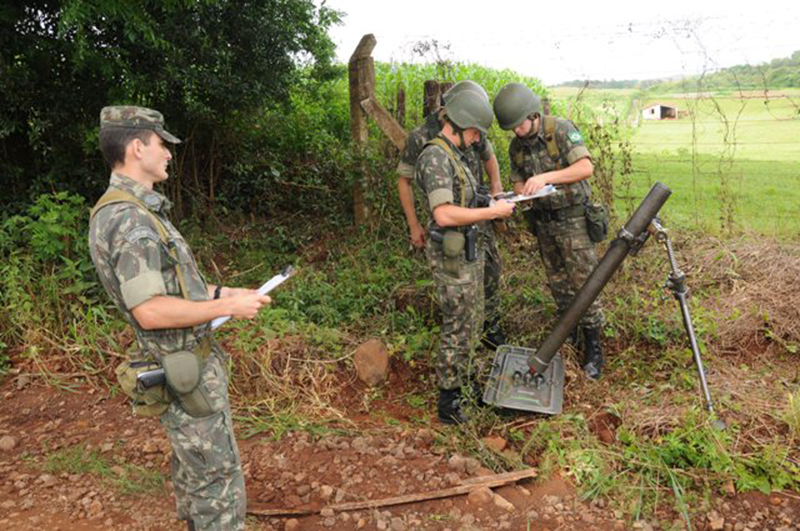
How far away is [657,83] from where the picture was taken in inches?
243

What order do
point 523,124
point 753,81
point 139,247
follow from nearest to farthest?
1. point 139,247
2. point 523,124
3. point 753,81

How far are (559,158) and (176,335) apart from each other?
8.96 feet

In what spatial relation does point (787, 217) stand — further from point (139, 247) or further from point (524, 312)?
point (139, 247)

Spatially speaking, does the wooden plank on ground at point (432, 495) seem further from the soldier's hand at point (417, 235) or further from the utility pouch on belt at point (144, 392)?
the soldier's hand at point (417, 235)

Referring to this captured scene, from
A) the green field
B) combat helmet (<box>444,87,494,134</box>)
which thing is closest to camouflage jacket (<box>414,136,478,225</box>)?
combat helmet (<box>444,87,494,134</box>)

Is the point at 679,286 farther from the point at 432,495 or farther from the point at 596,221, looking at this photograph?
the point at 432,495

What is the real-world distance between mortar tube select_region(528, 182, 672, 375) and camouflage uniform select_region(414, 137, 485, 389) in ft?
1.65

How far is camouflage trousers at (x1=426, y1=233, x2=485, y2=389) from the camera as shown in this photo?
383cm

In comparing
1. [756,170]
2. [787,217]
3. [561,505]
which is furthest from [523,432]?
[756,170]

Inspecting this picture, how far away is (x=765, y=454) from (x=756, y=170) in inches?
177

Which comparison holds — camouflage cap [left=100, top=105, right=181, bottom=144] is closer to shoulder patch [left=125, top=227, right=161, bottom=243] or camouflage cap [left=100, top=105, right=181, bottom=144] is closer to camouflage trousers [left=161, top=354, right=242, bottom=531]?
shoulder patch [left=125, top=227, right=161, bottom=243]

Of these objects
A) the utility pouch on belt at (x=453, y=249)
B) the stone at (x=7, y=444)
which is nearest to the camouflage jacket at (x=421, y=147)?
the utility pouch on belt at (x=453, y=249)

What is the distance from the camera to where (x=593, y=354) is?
173 inches

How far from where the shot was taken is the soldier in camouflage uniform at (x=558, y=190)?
158 inches
